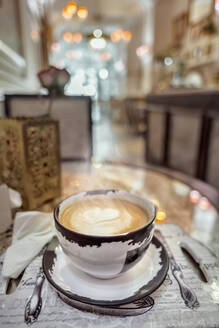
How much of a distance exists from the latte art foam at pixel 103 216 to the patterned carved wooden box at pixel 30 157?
193mm

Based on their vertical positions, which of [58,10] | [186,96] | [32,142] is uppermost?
[58,10]

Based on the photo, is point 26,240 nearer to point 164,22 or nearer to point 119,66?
point 164,22

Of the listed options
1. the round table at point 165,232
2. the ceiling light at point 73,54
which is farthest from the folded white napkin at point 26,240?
the ceiling light at point 73,54

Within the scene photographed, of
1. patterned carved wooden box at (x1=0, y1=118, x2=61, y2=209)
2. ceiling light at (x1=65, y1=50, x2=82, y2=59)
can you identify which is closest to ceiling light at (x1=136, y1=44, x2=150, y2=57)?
ceiling light at (x1=65, y1=50, x2=82, y2=59)

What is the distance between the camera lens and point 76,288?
277 millimetres

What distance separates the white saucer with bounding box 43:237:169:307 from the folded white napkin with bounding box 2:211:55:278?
0.13 feet

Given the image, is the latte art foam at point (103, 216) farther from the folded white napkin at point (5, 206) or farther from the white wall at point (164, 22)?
the white wall at point (164, 22)

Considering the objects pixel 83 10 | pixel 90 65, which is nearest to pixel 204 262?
pixel 83 10

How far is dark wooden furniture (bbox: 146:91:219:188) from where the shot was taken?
158 centimetres

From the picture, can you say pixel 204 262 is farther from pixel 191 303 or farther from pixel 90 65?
pixel 90 65

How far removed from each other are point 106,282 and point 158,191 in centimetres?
41

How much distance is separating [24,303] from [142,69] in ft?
26.8

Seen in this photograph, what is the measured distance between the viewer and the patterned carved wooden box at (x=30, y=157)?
0.49m

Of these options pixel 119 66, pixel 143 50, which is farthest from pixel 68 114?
pixel 119 66
